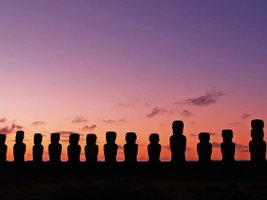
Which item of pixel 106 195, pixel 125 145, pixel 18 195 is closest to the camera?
pixel 106 195

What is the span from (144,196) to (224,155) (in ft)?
35.5

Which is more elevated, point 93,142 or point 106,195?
point 93,142

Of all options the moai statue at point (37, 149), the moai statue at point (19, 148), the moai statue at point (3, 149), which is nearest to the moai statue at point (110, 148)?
the moai statue at point (37, 149)

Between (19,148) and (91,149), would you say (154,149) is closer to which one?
(91,149)

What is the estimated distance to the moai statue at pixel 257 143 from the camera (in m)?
20.2

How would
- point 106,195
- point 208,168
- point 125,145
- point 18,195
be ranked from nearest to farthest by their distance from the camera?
point 106,195 < point 18,195 < point 208,168 < point 125,145

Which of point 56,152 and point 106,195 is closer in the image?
point 106,195

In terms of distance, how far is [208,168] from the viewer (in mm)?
19844

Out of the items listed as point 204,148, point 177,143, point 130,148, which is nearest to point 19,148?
point 130,148

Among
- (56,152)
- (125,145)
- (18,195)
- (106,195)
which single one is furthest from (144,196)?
(56,152)

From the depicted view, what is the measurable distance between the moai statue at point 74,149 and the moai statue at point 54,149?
623 mm

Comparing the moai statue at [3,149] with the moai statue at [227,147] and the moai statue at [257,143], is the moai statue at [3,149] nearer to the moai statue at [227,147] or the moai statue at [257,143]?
the moai statue at [227,147]

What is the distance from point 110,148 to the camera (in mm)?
22000

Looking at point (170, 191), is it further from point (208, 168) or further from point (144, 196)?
point (208, 168)
